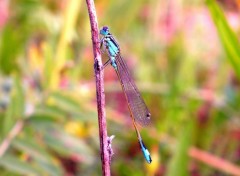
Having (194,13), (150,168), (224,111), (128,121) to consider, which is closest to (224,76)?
(224,111)

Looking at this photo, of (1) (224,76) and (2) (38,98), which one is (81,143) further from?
(1) (224,76)

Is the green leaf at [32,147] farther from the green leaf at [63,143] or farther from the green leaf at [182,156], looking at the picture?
the green leaf at [182,156]

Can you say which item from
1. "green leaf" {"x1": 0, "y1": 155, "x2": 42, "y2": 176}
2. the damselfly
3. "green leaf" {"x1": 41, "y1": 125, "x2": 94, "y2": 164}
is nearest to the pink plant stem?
the damselfly

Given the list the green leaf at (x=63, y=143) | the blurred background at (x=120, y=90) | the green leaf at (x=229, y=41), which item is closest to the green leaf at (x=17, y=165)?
the blurred background at (x=120, y=90)

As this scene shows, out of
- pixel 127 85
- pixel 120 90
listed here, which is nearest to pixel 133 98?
pixel 127 85

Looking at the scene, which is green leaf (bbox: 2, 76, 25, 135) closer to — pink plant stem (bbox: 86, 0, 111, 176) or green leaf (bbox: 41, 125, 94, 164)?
green leaf (bbox: 41, 125, 94, 164)

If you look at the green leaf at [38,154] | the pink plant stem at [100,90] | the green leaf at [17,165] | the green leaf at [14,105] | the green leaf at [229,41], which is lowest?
the pink plant stem at [100,90]
